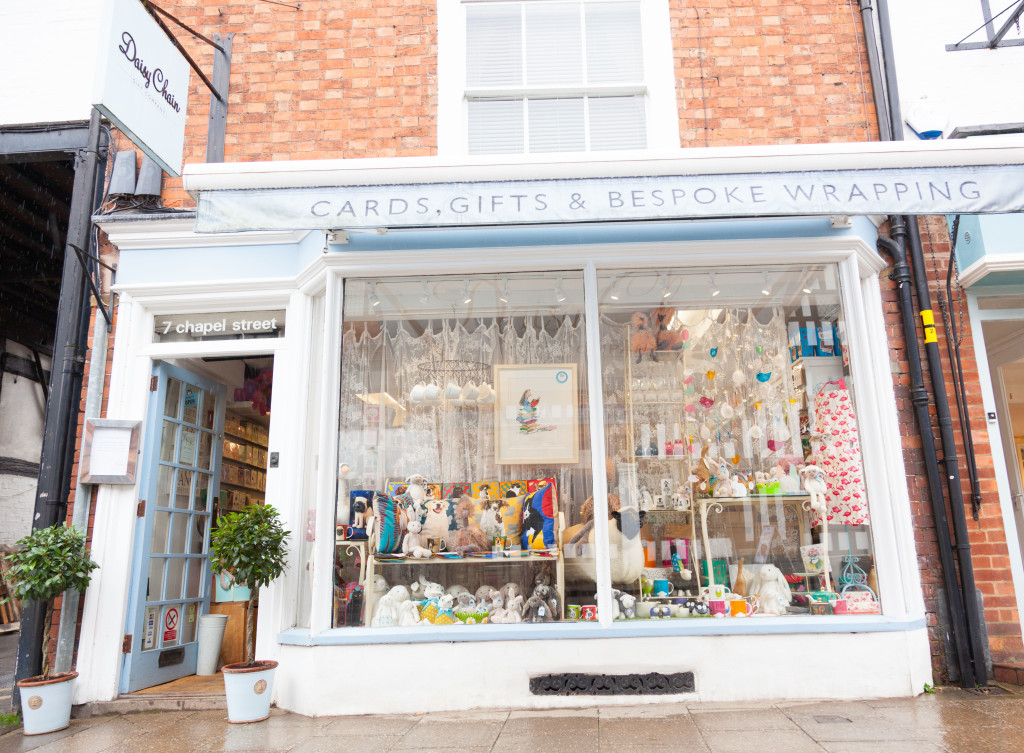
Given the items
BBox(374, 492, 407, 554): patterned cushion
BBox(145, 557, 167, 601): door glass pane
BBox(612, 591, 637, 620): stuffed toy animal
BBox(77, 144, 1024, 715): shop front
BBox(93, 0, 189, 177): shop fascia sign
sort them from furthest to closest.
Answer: BBox(145, 557, 167, 601): door glass pane → BBox(374, 492, 407, 554): patterned cushion → BBox(612, 591, 637, 620): stuffed toy animal → BBox(77, 144, 1024, 715): shop front → BBox(93, 0, 189, 177): shop fascia sign

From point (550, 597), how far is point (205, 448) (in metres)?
3.30

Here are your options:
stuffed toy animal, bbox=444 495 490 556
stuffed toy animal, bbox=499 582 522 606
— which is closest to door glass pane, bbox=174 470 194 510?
stuffed toy animal, bbox=444 495 490 556

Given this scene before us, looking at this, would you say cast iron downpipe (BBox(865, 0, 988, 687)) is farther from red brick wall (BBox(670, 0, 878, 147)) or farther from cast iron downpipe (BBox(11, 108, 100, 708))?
cast iron downpipe (BBox(11, 108, 100, 708))

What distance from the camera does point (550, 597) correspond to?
15.9 ft

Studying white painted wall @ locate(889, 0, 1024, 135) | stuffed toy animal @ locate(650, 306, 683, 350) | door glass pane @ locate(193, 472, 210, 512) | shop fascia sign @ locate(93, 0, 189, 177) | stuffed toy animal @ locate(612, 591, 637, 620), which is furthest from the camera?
door glass pane @ locate(193, 472, 210, 512)

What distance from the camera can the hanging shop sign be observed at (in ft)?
18.0

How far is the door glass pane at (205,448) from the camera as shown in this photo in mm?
6028

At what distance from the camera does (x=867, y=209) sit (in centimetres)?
434

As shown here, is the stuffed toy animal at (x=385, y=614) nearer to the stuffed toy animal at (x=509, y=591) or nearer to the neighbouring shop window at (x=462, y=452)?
the neighbouring shop window at (x=462, y=452)

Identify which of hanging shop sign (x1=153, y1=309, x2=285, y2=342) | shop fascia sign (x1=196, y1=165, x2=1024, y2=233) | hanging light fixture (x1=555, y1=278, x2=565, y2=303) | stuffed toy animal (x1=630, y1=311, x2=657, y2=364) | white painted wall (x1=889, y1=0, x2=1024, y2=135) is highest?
white painted wall (x1=889, y1=0, x2=1024, y2=135)

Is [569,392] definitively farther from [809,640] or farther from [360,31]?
[360,31]

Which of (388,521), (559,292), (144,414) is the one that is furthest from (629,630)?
(144,414)

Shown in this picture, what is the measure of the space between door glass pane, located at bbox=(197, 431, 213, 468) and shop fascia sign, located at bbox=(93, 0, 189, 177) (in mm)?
2253

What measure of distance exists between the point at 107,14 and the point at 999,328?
7015 millimetres
